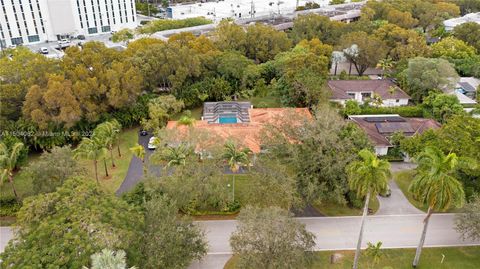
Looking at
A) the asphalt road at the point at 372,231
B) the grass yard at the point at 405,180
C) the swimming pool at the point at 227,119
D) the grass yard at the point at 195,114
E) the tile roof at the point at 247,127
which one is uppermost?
the tile roof at the point at 247,127

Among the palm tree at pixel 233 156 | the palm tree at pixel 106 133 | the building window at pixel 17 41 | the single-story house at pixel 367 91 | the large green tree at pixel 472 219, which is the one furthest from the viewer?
the building window at pixel 17 41

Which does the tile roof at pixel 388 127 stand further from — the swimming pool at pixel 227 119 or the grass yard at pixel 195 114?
the grass yard at pixel 195 114

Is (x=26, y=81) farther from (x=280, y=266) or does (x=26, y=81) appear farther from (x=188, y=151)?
(x=280, y=266)

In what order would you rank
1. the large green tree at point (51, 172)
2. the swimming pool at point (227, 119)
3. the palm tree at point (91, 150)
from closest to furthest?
1. the large green tree at point (51, 172)
2. the palm tree at point (91, 150)
3. the swimming pool at point (227, 119)

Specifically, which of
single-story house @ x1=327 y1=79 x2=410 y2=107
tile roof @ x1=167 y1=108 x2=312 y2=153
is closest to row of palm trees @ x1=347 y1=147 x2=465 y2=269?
tile roof @ x1=167 y1=108 x2=312 y2=153

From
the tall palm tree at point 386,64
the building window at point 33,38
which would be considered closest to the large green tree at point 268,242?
the tall palm tree at point 386,64

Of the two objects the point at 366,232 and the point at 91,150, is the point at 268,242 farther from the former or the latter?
the point at 91,150
